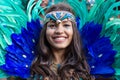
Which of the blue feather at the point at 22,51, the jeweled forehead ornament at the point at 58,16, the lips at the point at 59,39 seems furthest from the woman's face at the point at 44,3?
the lips at the point at 59,39

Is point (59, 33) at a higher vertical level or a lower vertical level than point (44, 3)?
lower

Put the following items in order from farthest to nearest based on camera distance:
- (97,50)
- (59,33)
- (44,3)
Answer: (44,3)
(97,50)
(59,33)

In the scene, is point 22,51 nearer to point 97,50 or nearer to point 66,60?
point 66,60

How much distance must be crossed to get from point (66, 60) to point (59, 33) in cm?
18

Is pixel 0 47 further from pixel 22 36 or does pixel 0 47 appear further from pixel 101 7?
pixel 101 7

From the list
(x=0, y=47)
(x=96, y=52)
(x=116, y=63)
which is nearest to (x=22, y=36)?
(x=0, y=47)

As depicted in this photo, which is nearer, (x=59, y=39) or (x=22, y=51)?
(x=59, y=39)

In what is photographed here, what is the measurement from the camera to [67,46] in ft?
6.94

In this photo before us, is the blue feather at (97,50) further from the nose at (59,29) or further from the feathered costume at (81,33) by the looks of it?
the nose at (59,29)

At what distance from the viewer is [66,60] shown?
2.12 metres

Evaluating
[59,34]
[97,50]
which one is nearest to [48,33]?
[59,34]

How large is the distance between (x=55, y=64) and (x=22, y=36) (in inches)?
12.1

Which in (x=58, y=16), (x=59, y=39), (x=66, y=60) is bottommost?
(x=66, y=60)

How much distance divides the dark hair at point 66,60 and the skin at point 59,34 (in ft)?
0.13
